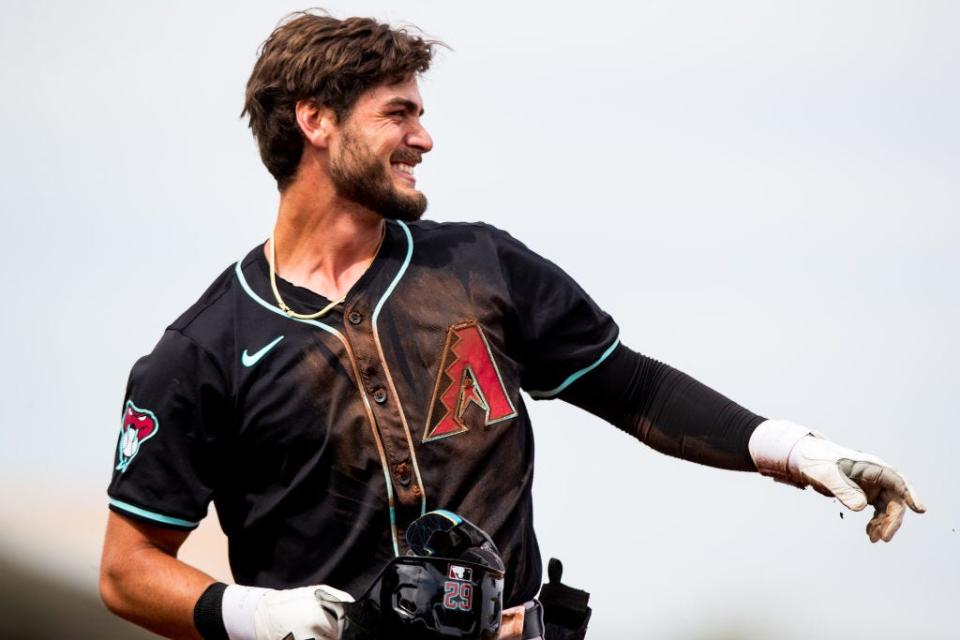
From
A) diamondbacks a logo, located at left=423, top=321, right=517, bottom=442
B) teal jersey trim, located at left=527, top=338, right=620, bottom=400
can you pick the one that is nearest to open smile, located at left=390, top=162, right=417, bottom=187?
diamondbacks a logo, located at left=423, top=321, right=517, bottom=442

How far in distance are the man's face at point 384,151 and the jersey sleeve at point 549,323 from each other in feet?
1.31

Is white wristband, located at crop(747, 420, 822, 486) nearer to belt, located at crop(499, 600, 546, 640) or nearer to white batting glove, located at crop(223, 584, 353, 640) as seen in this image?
belt, located at crop(499, 600, 546, 640)

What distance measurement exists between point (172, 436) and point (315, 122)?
1262mm

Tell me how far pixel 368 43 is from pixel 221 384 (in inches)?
52.7

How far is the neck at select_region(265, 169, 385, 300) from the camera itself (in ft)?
22.6

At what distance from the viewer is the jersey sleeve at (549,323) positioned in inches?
271

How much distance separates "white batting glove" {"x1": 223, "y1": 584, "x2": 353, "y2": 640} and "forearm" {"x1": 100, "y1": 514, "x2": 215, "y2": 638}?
210 millimetres

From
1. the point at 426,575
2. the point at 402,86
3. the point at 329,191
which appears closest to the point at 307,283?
the point at 329,191

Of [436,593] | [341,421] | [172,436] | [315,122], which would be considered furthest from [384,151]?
[436,593]

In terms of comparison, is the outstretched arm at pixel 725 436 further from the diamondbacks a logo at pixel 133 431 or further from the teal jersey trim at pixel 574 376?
the diamondbacks a logo at pixel 133 431

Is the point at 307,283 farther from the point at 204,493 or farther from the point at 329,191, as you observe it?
the point at 204,493

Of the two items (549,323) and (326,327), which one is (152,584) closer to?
(326,327)

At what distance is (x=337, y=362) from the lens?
665 cm

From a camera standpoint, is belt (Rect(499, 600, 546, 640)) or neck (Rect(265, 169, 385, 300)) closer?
belt (Rect(499, 600, 546, 640))
